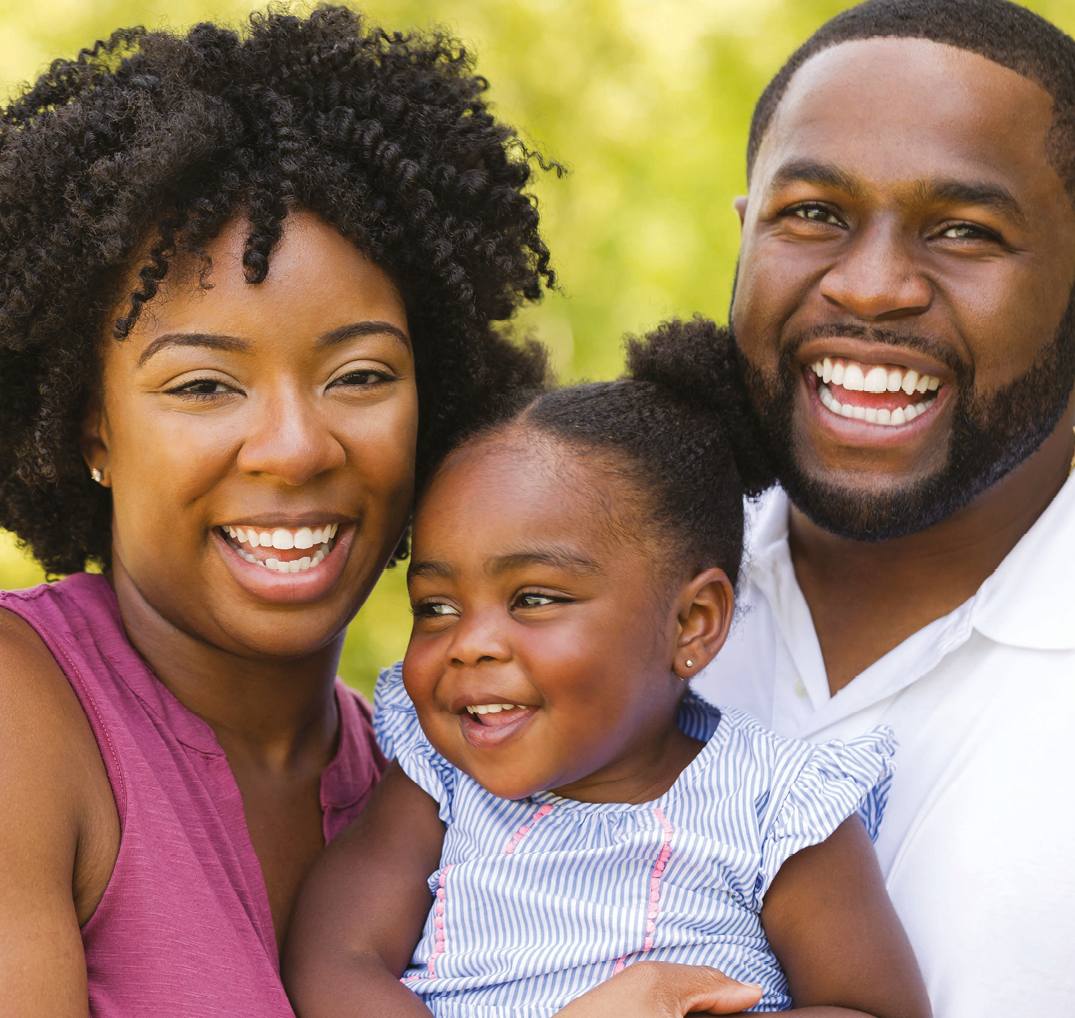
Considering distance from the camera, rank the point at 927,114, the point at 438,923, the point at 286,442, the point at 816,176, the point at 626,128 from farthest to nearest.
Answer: the point at 626,128
the point at 816,176
the point at 927,114
the point at 438,923
the point at 286,442

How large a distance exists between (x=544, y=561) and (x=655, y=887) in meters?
0.68

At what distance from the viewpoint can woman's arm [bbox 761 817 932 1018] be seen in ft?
7.38

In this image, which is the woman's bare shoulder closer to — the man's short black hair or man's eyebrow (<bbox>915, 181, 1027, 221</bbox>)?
man's eyebrow (<bbox>915, 181, 1027, 221</bbox>)

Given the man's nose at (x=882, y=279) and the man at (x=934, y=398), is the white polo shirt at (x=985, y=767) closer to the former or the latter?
the man at (x=934, y=398)

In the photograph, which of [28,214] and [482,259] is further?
[482,259]

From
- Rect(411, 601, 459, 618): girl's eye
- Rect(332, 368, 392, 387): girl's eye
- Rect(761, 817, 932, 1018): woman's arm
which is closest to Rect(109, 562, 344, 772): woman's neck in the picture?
Rect(411, 601, 459, 618): girl's eye

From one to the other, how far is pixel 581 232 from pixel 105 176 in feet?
22.2

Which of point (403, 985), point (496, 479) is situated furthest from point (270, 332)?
point (403, 985)

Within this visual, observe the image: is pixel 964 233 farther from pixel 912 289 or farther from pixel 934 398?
pixel 934 398

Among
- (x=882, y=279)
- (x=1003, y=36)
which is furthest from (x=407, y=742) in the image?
(x=1003, y=36)

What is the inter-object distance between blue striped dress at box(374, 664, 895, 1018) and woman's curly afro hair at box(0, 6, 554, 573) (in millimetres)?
881

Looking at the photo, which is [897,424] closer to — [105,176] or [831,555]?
[831,555]

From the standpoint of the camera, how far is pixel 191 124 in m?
2.31

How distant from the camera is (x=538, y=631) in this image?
2.45 meters
